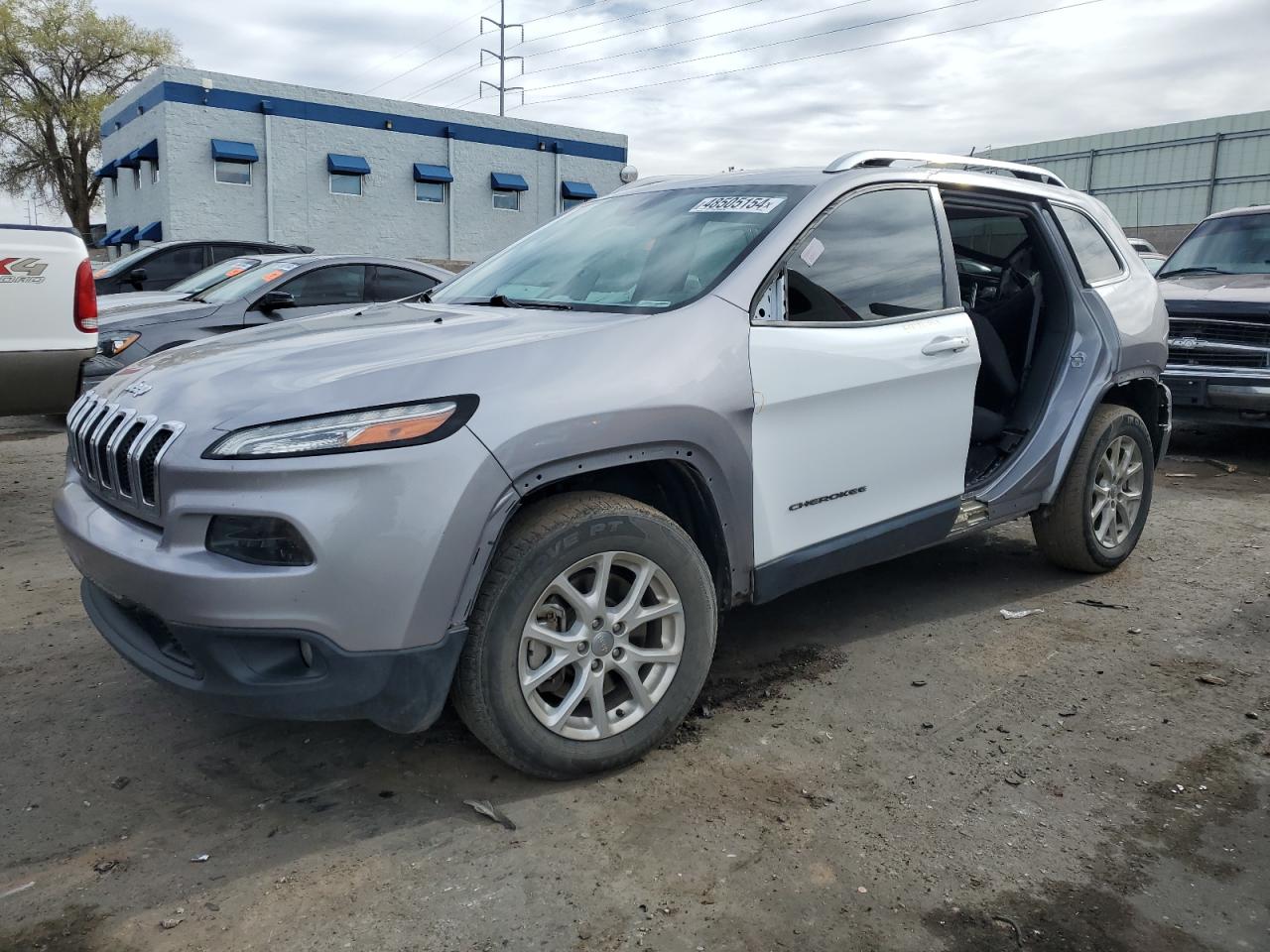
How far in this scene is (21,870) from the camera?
8.48ft

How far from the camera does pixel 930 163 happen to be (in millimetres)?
4230

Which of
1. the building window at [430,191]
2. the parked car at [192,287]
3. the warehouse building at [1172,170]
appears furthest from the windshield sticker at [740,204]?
the warehouse building at [1172,170]

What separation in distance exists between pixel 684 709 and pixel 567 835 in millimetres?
589

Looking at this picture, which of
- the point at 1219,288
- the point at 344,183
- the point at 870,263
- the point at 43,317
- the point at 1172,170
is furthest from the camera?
the point at 1172,170

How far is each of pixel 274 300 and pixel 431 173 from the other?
2490 cm

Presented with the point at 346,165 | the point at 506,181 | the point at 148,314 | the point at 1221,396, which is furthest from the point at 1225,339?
the point at 506,181

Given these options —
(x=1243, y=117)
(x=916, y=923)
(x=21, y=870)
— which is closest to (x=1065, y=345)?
(x=916, y=923)

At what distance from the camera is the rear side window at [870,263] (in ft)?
11.7

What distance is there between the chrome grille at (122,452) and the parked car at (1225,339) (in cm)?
763

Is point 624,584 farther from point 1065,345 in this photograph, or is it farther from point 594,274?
point 1065,345

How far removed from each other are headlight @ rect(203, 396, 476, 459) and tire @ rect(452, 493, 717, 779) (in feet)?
1.28

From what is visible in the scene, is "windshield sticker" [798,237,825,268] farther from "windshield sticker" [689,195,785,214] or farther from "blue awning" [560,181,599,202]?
"blue awning" [560,181,599,202]

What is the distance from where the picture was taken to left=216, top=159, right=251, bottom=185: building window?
28266 millimetres

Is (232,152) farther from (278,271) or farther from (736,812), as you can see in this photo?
(736,812)
